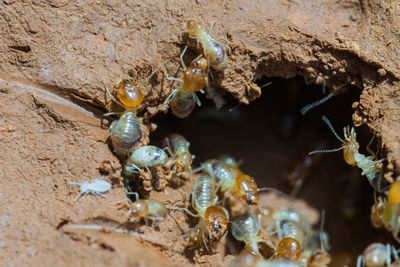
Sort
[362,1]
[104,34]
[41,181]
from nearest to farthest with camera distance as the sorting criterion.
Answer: [41,181] → [104,34] → [362,1]

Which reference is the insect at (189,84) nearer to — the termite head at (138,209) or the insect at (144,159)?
the insect at (144,159)

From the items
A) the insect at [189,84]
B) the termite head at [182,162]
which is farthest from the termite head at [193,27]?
the termite head at [182,162]

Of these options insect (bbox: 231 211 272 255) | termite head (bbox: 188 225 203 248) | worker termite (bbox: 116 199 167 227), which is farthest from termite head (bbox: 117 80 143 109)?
insect (bbox: 231 211 272 255)

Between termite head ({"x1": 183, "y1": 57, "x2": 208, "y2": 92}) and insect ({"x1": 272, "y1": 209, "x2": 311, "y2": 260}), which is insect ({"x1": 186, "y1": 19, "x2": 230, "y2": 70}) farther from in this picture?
insect ({"x1": 272, "y1": 209, "x2": 311, "y2": 260})

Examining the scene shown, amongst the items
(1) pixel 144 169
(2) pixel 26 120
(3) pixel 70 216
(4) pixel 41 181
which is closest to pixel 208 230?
(1) pixel 144 169

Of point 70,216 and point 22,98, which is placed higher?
point 22,98

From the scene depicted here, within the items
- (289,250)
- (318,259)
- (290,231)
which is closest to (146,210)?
(289,250)

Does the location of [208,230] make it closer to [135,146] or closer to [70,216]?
[135,146]
